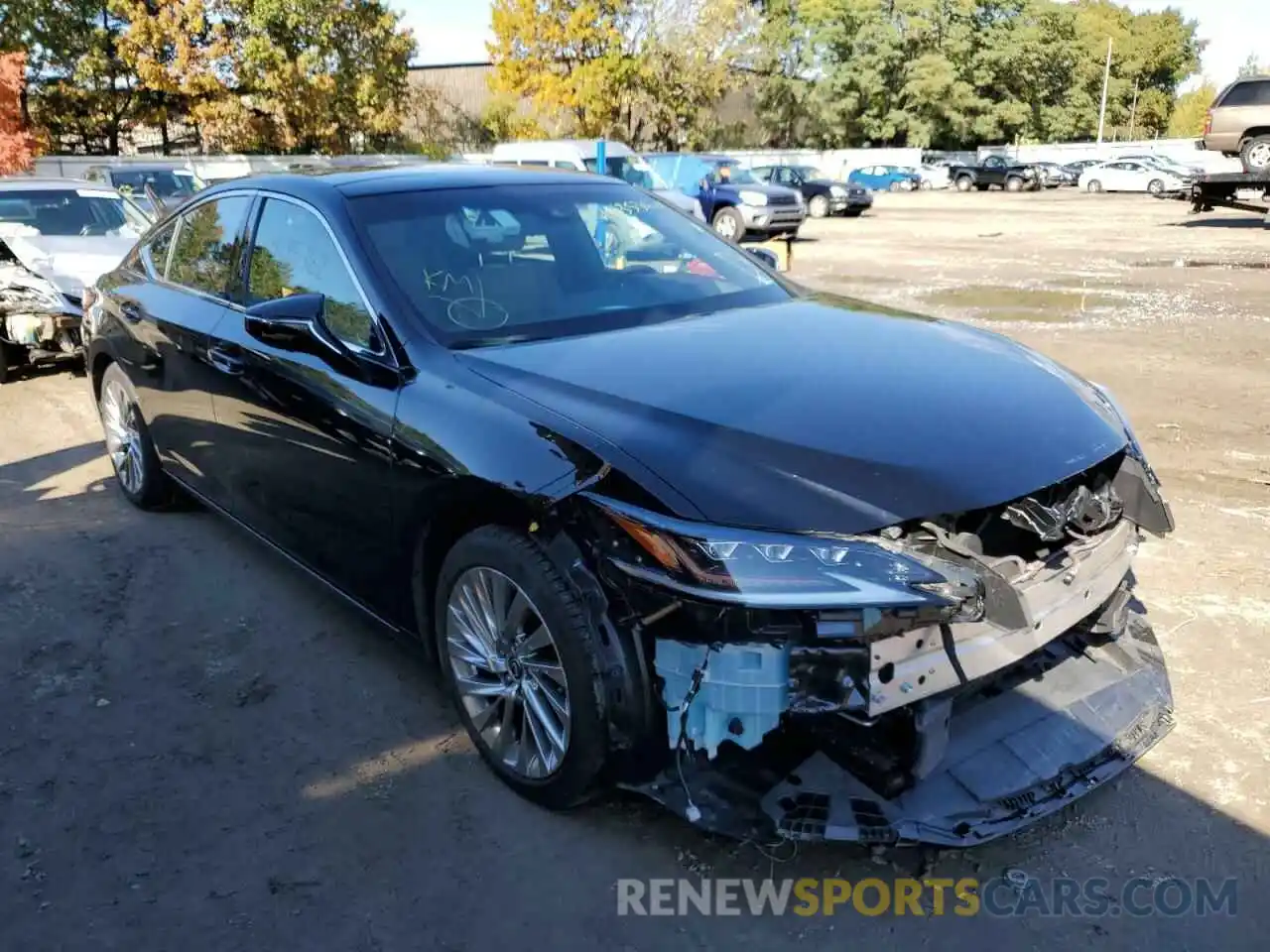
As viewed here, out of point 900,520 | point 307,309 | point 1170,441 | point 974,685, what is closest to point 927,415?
point 900,520

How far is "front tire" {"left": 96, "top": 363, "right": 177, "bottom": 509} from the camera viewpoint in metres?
5.18

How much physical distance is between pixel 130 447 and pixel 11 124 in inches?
1011

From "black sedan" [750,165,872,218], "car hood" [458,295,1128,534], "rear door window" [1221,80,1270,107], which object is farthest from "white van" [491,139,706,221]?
"car hood" [458,295,1128,534]

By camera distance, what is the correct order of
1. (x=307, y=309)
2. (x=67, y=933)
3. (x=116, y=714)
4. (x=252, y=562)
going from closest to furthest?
(x=67, y=933) < (x=307, y=309) < (x=116, y=714) < (x=252, y=562)

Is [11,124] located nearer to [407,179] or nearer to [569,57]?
[569,57]

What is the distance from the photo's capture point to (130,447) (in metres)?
5.40

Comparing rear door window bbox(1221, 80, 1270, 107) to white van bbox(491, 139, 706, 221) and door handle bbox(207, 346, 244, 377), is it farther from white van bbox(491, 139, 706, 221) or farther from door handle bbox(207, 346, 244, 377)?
door handle bbox(207, 346, 244, 377)

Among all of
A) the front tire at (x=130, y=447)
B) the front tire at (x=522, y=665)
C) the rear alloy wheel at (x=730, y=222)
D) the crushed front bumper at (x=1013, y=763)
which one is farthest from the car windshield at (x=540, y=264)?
the rear alloy wheel at (x=730, y=222)

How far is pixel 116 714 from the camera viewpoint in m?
3.46

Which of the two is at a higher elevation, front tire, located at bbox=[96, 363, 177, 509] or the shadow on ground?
front tire, located at bbox=[96, 363, 177, 509]

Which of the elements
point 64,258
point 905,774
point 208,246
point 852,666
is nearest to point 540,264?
point 208,246

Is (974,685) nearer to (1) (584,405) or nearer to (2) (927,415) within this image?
(2) (927,415)

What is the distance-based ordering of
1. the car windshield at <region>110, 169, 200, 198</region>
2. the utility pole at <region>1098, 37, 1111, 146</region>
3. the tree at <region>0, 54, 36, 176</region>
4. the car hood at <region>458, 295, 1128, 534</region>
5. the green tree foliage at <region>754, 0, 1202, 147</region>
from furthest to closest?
1. the utility pole at <region>1098, 37, 1111, 146</region>
2. the green tree foliage at <region>754, 0, 1202, 147</region>
3. the tree at <region>0, 54, 36, 176</region>
4. the car windshield at <region>110, 169, 200, 198</region>
5. the car hood at <region>458, 295, 1128, 534</region>

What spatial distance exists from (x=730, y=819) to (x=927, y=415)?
1.14 metres
